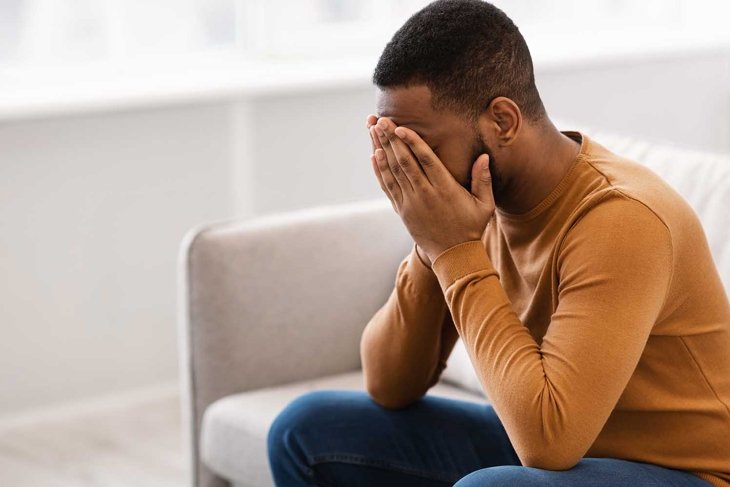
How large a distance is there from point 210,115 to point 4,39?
535 millimetres

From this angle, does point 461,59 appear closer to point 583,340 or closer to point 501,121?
point 501,121

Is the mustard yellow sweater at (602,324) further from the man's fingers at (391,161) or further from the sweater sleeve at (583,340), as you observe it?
the man's fingers at (391,161)

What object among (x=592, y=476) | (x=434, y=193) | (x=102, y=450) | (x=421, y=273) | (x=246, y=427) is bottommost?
(x=102, y=450)

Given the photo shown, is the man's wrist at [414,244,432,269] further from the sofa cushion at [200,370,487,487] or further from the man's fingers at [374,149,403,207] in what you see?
the sofa cushion at [200,370,487,487]

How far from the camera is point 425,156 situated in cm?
144

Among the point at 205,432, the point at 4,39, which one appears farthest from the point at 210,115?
the point at 205,432

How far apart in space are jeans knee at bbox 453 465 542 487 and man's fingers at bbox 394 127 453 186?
351 millimetres

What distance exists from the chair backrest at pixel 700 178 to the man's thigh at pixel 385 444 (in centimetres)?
45

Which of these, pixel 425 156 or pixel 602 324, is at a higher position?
pixel 425 156

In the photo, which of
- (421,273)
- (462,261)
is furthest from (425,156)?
(421,273)

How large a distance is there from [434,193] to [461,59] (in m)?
0.17

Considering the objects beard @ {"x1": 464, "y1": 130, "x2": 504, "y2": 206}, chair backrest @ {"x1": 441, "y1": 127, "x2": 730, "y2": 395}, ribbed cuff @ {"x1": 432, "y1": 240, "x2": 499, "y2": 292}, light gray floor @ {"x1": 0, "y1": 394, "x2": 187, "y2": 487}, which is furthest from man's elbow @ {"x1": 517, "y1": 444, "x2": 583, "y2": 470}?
light gray floor @ {"x1": 0, "y1": 394, "x2": 187, "y2": 487}

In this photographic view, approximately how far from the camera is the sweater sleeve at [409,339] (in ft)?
5.45

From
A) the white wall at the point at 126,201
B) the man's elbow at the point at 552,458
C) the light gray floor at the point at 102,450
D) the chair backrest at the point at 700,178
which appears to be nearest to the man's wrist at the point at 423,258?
the man's elbow at the point at 552,458
